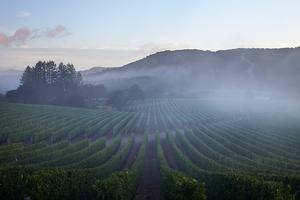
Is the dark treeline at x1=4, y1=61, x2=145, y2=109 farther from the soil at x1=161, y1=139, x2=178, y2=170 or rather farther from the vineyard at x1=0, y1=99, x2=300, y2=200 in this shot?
the soil at x1=161, y1=139, x2=178, y2=170

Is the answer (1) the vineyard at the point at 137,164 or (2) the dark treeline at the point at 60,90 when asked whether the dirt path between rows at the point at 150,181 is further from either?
(2) the dark treeline at the point at 60,90

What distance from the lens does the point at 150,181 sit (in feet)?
105

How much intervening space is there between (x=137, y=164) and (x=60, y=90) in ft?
308

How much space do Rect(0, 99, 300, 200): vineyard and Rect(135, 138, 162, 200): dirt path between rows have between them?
0.07m

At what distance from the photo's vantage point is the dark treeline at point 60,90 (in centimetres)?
11125

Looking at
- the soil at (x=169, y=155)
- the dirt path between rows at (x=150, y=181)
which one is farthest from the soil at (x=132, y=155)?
the soil at (x=169, y=155)

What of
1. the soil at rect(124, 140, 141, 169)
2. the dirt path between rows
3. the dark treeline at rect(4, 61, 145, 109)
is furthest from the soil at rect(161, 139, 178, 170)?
the dark treeline at rect(4, 61, 145, 109)

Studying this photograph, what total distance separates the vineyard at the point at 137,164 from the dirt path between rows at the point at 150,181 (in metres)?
0.07

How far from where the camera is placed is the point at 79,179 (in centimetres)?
2336

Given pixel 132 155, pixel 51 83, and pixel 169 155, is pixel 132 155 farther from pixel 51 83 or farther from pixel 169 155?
pixel 51 83

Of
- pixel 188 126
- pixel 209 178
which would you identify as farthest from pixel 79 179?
pixel 188 126

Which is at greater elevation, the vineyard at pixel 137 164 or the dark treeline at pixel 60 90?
the dark treeline at pixel 60 90

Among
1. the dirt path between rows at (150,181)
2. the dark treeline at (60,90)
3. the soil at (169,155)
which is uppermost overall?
the dark treeline at (60,90)

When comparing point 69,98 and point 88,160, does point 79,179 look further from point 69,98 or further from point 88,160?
point 69,98
